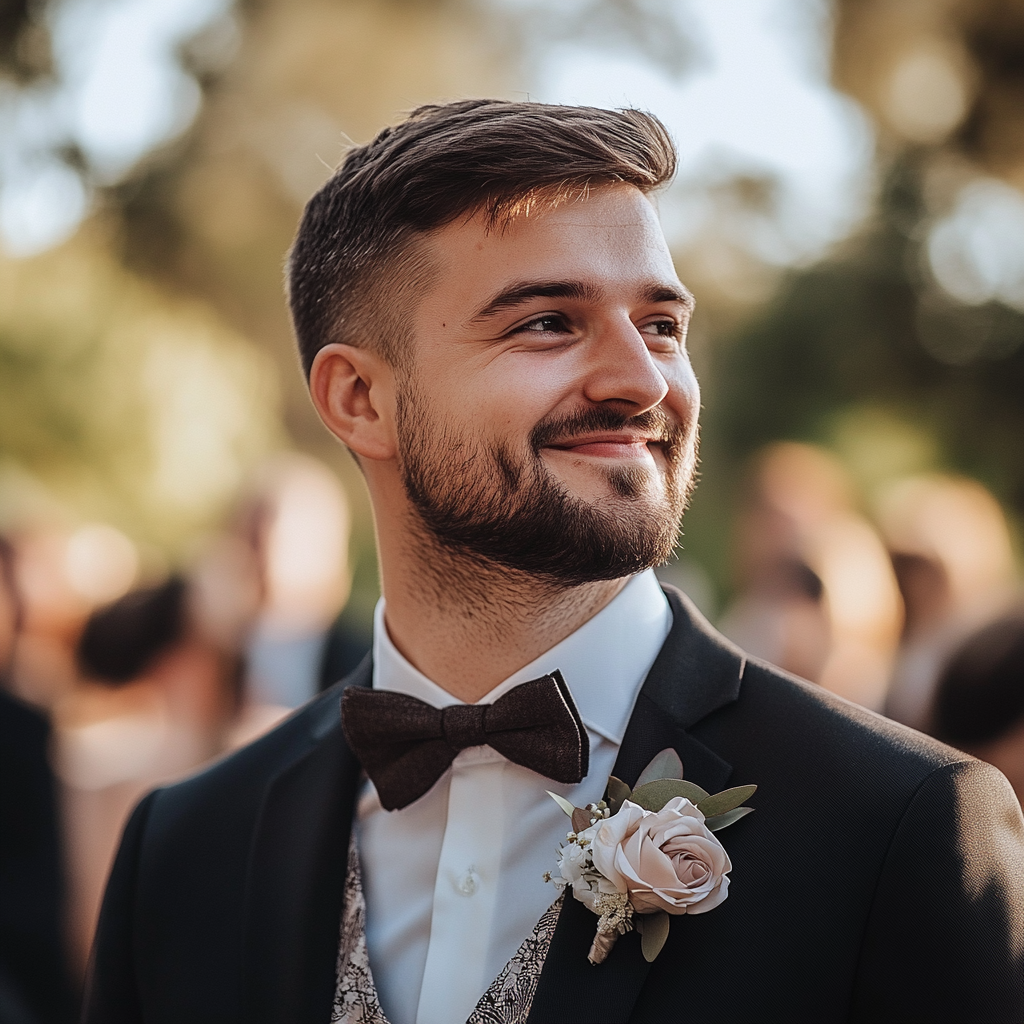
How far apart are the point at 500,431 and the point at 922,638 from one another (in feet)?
9.77

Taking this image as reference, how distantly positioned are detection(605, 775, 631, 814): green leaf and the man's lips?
59 centimetres

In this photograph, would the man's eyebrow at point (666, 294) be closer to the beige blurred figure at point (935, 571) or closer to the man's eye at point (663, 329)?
the man's eye at point (663, 329)

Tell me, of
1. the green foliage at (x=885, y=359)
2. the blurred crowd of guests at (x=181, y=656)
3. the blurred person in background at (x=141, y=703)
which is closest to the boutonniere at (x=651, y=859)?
the blurred crowd of guests at (x=181, y=656)

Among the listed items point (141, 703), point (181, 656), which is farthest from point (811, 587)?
point (141, 703)

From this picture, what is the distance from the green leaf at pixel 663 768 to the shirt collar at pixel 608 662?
0.64 feet

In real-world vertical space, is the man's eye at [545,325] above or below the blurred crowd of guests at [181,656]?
above

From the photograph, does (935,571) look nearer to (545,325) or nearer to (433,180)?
(545,325)

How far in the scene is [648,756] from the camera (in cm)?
204

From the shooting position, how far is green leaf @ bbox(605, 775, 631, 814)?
1947 mm

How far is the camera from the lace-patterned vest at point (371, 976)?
1.95m

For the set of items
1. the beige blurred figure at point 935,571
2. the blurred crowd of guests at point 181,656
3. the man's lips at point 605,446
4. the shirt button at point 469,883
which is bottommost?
the blurred crowd of guests at point 181,656

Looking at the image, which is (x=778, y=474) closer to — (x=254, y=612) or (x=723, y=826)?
(x=254, y=612)

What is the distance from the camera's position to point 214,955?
7.45ft

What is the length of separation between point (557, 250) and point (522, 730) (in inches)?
35.6
